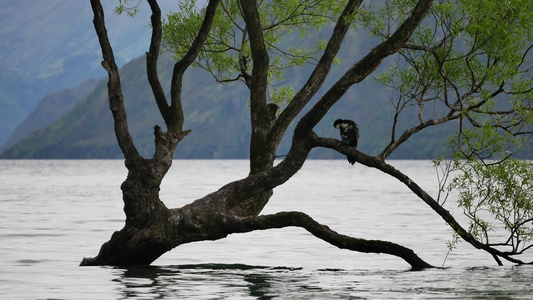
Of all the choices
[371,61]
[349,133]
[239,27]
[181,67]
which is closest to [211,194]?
[181,67]

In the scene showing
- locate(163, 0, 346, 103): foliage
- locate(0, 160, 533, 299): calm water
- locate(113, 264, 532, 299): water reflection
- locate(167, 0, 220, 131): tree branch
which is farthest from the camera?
locate(163, 0, 346, 103): foliage

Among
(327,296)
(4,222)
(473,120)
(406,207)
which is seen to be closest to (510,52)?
(473,120)

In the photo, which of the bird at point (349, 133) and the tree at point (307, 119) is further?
the bird at point (349, 133)

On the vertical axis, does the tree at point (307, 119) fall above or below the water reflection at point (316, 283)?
above

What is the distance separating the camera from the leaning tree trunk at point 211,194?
2058 centimetres

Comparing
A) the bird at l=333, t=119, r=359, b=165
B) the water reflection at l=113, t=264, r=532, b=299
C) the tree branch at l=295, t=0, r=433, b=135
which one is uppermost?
the tree branch at l=295, t=0, r=433, b=135

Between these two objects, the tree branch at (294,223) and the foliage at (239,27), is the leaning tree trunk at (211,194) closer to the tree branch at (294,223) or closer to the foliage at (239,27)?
the tree branch at (294,223)

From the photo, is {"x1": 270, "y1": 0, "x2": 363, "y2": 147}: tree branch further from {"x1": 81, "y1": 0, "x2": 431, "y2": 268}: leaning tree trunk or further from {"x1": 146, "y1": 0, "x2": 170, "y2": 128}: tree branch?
{"x1": 146, "y1": 0, "x2": 170, "y2": 128}: tree branch

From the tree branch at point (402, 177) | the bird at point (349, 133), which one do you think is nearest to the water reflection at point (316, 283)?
the tree branch at point (402, 177)

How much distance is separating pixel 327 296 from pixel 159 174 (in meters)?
6.30

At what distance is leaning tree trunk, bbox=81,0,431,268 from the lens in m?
20.6

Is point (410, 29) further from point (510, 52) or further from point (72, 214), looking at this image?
point (72, 214)

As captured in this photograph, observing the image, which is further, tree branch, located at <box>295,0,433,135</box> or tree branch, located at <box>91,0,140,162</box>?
tree branch, located at <box>91,0,140,162</box>

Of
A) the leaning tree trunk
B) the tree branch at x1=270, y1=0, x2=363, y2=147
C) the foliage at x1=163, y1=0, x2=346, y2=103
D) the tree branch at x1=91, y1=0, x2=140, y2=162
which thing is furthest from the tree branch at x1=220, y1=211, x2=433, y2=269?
the foliage at x1=163, y1=0, x2=346, y2=103
